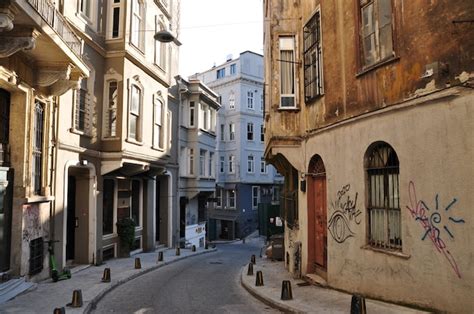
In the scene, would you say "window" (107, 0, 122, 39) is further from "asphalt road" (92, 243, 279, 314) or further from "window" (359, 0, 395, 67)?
"window" (359, 0, 395, 67)

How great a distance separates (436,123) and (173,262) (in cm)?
1404

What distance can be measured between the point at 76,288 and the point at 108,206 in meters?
6.70

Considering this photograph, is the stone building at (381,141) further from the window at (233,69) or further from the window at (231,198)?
the window at (233,69)

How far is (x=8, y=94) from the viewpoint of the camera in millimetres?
Result: 10945

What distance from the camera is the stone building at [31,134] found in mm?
10289

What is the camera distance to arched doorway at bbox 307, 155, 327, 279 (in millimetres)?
11734

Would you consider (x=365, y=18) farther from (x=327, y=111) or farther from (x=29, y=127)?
(x=29, y=127)

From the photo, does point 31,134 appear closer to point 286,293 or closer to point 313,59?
point 286,293

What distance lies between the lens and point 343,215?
10188 millimetres

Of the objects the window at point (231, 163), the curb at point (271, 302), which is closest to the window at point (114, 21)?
the curb at point (271, 302)

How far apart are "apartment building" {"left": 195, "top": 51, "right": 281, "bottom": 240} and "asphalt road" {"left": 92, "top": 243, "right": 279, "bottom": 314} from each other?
89.4 feet

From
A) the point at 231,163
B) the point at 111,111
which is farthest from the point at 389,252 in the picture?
the point at 231,163

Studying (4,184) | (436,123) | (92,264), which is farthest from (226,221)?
(436,123)

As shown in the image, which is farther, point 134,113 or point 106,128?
point 134,113
